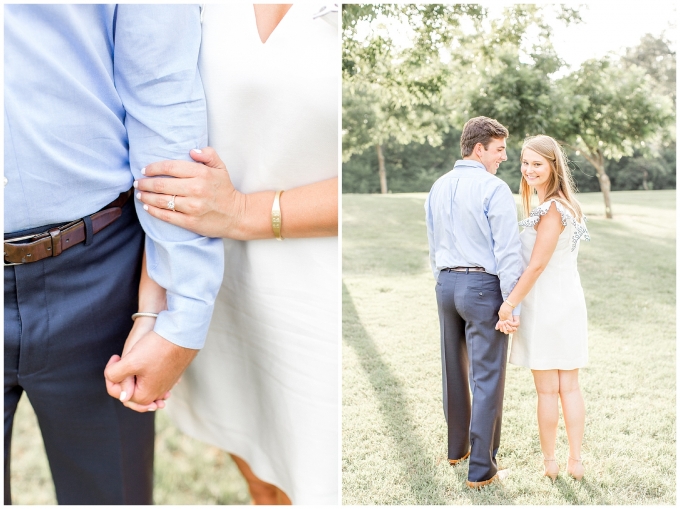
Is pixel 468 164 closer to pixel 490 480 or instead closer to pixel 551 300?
pixel 551 300

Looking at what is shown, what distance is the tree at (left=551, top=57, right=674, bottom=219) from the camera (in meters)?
2.10

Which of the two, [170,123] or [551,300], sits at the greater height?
[170,123]

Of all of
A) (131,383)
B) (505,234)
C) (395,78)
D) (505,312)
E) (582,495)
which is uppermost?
(395,78)

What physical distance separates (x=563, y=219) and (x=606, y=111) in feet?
2.19

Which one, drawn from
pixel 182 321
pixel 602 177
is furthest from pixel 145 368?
pixel 602 177

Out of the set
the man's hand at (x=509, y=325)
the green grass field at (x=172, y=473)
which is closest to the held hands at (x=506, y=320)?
the man's hand at (x=509, y=325)

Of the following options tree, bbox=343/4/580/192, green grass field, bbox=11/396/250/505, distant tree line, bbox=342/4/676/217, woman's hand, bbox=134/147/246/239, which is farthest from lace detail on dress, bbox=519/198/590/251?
green grass field, bbox=11/396/250/505

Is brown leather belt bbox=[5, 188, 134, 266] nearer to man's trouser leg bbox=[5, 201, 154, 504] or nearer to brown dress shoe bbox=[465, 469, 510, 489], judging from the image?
man's trouser leg bbox=[5, 201, 154, 504]

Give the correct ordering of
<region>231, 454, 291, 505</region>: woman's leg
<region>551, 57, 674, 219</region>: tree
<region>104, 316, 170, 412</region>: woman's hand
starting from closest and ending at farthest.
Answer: <region>104, 316, 170, 412</region>: woman's hand, <region>551, 57, 674, 219</region>: tree, <region>231, 454, 291, 505</region>: woman's leg

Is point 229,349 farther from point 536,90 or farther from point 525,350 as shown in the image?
point 536,90

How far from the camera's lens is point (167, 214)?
146cm

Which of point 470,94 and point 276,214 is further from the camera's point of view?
point 470,94

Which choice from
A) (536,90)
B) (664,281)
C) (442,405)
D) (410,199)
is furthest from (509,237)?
(664,281)

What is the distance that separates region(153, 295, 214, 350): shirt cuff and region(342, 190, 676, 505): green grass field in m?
0.60
